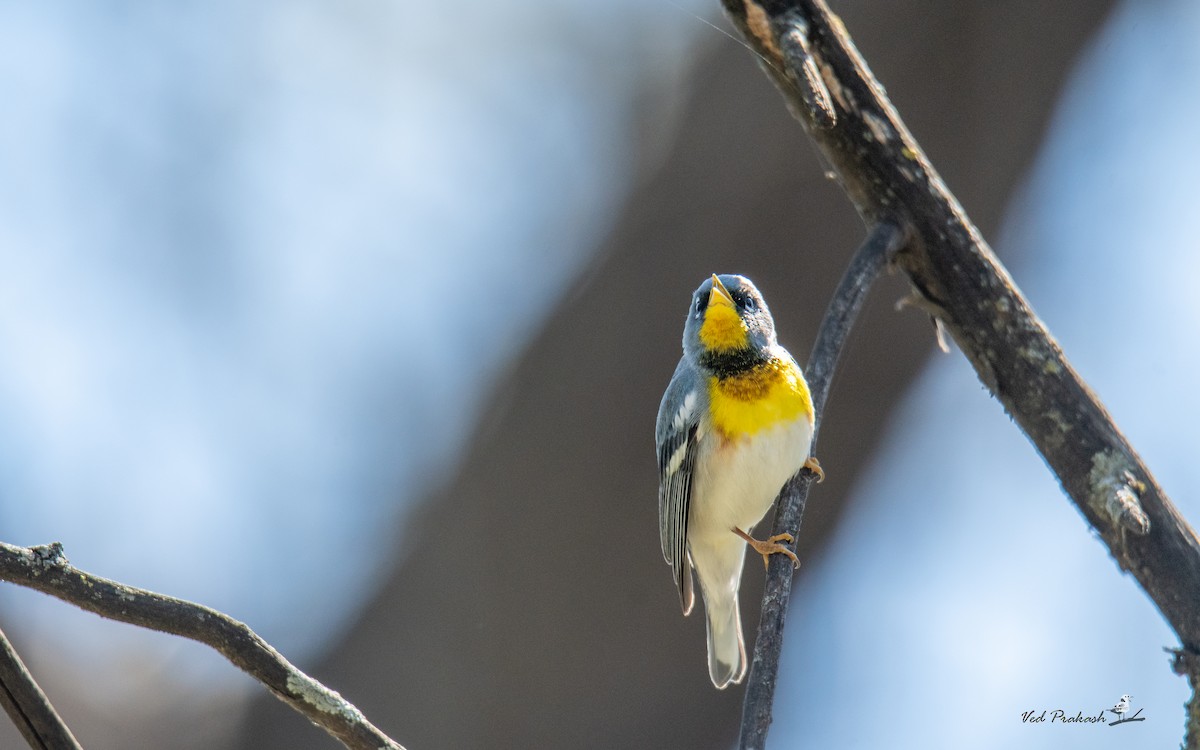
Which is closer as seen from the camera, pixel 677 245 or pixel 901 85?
pixel 901 85

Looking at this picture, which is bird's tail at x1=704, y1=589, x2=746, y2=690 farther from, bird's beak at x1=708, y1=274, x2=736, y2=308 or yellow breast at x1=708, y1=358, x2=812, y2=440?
bird's beak at x1=708, y1=274, x2=736, y2=308

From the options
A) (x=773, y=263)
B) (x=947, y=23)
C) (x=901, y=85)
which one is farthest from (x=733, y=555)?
(x=947, y=23)

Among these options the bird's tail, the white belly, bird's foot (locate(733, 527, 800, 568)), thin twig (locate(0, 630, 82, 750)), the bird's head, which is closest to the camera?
thin twig (locate(0, 630, 82, 750))

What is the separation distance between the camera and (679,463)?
2900 mm

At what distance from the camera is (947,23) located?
3424 millimetres

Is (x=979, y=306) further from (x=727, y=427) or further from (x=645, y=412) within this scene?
(x=645, y=412)

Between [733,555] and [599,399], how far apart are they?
0.78 meters

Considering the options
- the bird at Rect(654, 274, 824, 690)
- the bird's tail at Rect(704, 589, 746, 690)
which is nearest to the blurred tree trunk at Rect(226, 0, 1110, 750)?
the bird's tail at Rect(704, 589, 746, 690)

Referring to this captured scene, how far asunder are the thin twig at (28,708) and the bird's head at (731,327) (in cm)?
187

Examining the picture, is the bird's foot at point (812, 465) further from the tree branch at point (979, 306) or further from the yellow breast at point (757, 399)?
the tree branch at point (979, 306)

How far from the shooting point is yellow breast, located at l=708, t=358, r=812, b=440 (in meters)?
2.72

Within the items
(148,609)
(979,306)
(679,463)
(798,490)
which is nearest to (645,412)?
(679,463)

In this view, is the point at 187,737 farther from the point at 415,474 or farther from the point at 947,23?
the point at 947,23

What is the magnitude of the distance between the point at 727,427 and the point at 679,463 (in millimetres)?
193
